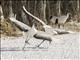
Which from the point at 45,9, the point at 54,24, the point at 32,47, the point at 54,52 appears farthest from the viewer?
the point at 45,9

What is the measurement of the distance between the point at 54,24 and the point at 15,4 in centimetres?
196

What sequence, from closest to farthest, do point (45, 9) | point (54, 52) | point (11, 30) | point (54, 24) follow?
1. point (54, 52)
2. point (11, 30)
3. point (54, 24)
4. point (45, 9)

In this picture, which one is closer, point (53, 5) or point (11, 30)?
point (11, 30)

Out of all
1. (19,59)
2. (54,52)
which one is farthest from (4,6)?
(19,59)

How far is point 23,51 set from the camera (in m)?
9.55

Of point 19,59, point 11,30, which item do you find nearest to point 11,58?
point 19,59

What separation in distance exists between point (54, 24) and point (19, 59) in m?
7.98

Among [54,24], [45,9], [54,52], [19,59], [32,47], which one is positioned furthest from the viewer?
[45,9]

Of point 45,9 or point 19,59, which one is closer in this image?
point 19,59

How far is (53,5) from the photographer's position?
17.9 m

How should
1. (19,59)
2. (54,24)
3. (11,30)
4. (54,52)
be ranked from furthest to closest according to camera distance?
(54,24) → (11,30) → (54,52) → (19,59)

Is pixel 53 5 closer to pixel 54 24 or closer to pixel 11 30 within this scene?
pixel 54 24

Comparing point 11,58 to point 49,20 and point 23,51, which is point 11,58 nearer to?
point 23,51

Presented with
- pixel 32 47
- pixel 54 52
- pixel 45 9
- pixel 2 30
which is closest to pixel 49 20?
pixel 45 9
